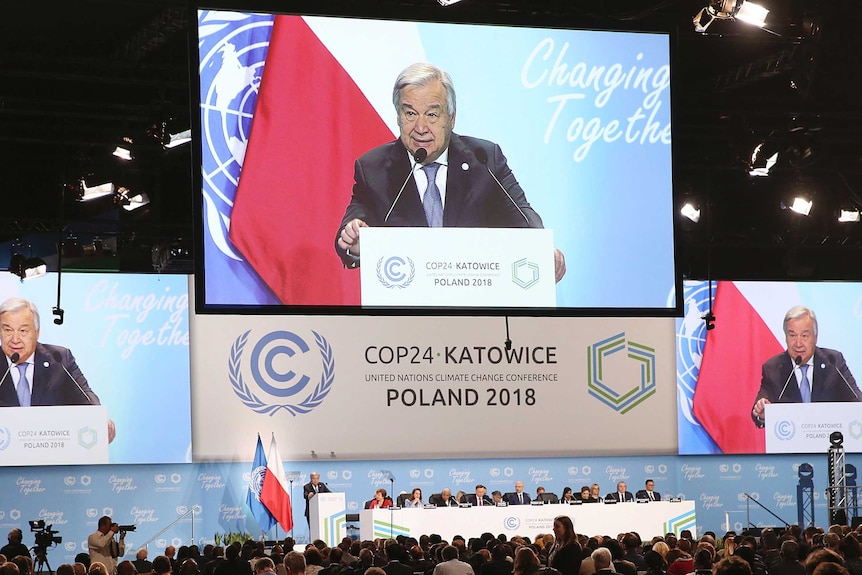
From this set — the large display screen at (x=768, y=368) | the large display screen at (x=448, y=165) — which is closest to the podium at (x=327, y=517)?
the large display screen at (x=768, y=368)

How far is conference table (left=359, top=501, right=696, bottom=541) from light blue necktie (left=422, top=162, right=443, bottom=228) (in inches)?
206

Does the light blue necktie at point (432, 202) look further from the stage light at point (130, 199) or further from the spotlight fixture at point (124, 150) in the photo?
the stage light at point (130, 199)

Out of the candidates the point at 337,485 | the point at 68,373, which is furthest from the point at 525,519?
the point at 68,373

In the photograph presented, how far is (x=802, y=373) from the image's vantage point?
18.1 metres

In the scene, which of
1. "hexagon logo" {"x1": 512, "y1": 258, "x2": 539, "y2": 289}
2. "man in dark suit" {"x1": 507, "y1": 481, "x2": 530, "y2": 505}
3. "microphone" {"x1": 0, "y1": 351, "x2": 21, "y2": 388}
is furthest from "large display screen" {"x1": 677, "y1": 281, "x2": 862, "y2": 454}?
"microphone" {"x1": 0, "y1": 351, "x2": 21, "y2": 388}

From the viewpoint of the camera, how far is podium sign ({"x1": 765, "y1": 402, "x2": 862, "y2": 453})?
17.9 m

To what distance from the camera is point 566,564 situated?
6938mm

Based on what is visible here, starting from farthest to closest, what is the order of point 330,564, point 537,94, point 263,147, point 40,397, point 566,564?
point 40,397 < point 537,94 < point 263,147 < point 330,564 < point 566,564

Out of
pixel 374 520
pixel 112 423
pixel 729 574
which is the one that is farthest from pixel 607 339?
pixel 729 574

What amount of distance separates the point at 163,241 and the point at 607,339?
7.13 meters

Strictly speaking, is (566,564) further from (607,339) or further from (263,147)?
(607,339)

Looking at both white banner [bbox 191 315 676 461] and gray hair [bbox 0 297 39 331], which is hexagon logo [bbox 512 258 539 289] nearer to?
white banner [bbox 191 315 676 461]

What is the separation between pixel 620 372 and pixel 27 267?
9.05 m

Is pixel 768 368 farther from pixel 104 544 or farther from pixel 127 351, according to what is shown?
pixel 104 544
